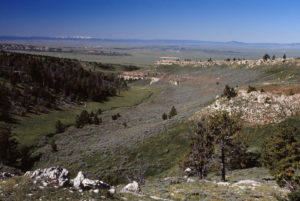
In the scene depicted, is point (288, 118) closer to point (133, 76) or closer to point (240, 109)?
point (240, 109)

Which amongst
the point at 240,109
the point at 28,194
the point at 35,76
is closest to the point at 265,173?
the point at 240,109

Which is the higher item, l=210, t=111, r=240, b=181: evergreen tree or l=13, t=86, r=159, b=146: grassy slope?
l=210, t=111, r=240, b=181: evergreen tree

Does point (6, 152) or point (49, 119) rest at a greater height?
point (6, 152)

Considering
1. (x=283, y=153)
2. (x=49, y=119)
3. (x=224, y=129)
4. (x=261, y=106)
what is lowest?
(x=49, y=119)

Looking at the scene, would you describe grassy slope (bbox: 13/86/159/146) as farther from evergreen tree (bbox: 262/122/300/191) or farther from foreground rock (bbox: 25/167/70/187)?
evergreen tree (bbox: 262/122/300/191)

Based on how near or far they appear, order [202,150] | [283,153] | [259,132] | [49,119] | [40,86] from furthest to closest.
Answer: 1. [40,86]
2. [49,119]
3. [259,132]
4. [202,150]
5. [283,153]

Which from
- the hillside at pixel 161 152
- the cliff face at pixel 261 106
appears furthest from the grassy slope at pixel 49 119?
the cliff face at pixel 261 106

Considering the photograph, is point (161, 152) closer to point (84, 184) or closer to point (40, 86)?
point (84, 184)

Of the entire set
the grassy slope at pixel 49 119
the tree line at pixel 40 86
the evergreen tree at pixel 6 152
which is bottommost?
the grassy slope at pixel 49 119

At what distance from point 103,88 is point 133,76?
69.1 meters

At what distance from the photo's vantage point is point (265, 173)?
965 inches

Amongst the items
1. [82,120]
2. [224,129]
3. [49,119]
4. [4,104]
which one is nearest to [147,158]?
[224,129]

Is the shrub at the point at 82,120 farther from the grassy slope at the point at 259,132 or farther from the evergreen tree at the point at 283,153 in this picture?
the evergreen tree at the point at 283,153

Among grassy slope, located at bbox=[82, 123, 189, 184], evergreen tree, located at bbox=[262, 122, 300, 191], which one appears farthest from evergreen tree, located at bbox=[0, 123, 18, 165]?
evergreen tree, located at bbox=[262, 122, 300, 191]
